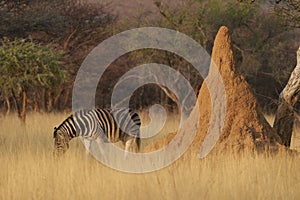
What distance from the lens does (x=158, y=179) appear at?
6695 millimetres

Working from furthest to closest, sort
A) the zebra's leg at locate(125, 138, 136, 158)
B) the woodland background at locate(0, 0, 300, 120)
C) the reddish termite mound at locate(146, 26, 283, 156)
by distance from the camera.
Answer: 1. the woodland background at locate(0, 0, 300, 120)
2. the zebra's leg at locate(125, 138, 136, 158)
3. the reddish termite mound at locate(146, 26, 283, 156)

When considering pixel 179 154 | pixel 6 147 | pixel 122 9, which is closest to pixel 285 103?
pixel 179 154

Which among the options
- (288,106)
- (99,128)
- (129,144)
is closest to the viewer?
(288,106)

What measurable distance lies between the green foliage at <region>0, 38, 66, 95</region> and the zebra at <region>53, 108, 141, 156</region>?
4747mm

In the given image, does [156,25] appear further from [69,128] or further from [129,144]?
[69,128]

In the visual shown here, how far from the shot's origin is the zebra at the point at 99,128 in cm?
1031

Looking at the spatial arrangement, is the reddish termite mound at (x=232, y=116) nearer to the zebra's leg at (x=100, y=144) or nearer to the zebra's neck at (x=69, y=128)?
the zebra's leg at (x=100, y=144)

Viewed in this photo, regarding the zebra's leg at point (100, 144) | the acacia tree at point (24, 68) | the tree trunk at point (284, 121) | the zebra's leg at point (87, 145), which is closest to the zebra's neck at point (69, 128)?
the zebra's leg at point (87, 145)

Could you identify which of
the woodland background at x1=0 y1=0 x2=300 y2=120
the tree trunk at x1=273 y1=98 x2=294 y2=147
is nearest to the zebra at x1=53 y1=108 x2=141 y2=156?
the tree trunk at x1=273 y1=98 x2=294 y2=147

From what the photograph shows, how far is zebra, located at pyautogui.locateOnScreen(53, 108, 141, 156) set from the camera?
406 inches

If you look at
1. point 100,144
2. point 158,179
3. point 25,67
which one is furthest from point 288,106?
point 25,67

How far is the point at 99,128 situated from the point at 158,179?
4328 millimetres

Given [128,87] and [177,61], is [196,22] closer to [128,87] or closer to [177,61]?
[177,61]

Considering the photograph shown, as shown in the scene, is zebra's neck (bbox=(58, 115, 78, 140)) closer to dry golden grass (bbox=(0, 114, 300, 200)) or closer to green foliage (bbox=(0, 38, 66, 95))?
dry golden grass (bbox=(0, 114, 300, 200))
